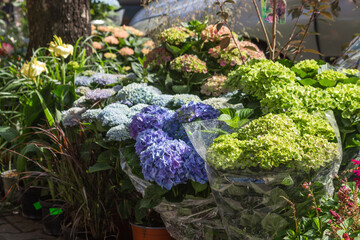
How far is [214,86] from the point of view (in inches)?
133

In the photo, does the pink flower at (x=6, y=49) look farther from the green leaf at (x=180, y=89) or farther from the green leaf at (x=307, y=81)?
the green leaf at (x=307, y=81)

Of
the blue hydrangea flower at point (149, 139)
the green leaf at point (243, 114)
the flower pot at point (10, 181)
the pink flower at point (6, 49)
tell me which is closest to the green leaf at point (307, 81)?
the green leaf at point (243, 114)

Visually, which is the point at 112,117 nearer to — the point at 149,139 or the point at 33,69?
the point at 149,139

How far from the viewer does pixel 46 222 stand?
11.3 feet

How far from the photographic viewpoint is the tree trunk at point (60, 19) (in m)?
4.87

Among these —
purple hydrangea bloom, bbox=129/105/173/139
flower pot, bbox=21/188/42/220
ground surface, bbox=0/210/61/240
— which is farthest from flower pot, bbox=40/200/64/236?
purple hydrangea bloom, bbox=129/105/173/139

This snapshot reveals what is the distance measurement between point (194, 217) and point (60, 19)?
10.4ft

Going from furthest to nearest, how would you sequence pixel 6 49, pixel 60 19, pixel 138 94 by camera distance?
pixel 6 49 → pixel 60 19 → pixel 138 94

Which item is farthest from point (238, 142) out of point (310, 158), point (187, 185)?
point (187, 185)

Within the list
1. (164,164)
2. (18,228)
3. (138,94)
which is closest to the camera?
(164,164)

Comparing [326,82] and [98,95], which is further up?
[326,82]

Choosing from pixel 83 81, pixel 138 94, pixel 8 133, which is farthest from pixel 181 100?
pixel 8 133

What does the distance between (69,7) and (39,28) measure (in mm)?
402

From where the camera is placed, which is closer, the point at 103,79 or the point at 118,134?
the point at 118,134
